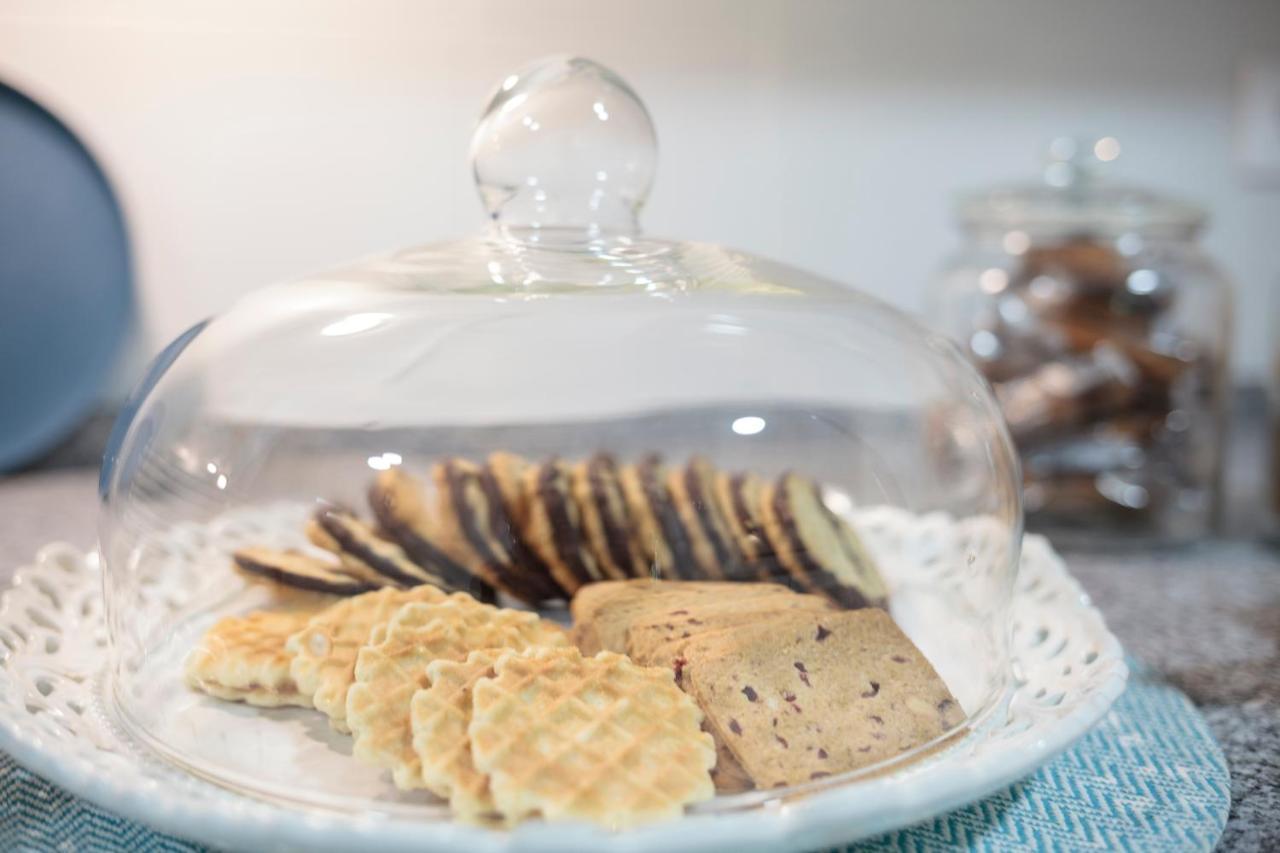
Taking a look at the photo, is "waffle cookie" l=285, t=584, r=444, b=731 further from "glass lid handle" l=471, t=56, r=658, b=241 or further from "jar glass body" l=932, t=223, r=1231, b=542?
"jar glass body" l=932, t=223, r=1231, b=542

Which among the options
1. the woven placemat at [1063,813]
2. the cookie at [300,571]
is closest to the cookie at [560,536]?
the cookie at [300,571]

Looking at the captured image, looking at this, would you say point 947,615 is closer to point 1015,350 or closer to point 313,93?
point 1015,350

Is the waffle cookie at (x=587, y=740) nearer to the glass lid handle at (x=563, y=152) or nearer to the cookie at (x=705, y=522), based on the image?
the cookie at (x=705, y=522)

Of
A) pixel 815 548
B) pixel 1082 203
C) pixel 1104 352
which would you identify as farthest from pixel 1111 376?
pixel 815 548

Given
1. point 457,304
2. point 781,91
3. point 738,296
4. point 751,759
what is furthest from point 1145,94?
point 751,759

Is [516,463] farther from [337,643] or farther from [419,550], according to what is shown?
[337,643]

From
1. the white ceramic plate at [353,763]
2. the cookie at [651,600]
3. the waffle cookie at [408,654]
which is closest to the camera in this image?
the white ceramic plate at [353,763]
